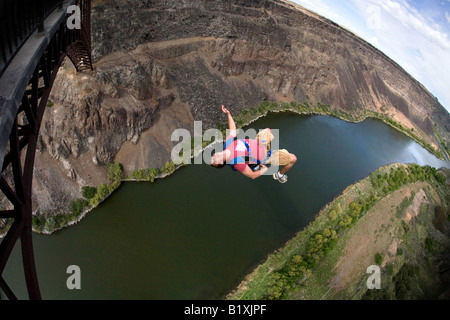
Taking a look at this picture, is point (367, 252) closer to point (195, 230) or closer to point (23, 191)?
point (195, 230)

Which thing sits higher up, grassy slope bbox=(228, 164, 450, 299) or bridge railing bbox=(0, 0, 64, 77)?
bridge railing bbox=(0, 0, 64, 77)

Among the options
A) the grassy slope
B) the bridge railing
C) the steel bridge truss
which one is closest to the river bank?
the grassy slope

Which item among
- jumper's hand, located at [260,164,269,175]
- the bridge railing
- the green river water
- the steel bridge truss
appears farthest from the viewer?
the green river water

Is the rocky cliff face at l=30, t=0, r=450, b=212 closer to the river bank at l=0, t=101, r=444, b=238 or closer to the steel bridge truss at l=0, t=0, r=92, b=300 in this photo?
the river bank at l=0, t=101, r=444, b=238

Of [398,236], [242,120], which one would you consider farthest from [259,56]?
[398,236]

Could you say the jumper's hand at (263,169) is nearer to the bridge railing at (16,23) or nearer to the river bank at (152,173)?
the bridge railing at (16,23)

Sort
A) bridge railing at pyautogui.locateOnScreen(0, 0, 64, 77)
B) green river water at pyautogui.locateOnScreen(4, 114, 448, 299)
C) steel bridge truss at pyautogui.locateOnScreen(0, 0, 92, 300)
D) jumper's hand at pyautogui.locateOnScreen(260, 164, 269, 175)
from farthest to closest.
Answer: green river water at pyautogui.locateOnScreen(4, 114, 448, 299), jumper's hand at pyautogui.locateOnScreen(260, 164, 269, 175), steel bridge truss at pyautogui.locateOnScreen(0, 0, 92, 300), bridge railing at pyautogui.locateOnScreen(0, 0, 64, 77)

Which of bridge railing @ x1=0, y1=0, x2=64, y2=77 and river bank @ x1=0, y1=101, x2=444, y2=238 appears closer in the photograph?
bridge railing @ x1=0, y1=0, x2=64, y2=77
